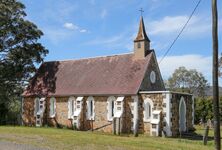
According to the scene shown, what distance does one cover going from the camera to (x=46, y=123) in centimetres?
3759

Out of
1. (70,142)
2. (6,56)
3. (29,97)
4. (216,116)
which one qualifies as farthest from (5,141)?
(6,56)

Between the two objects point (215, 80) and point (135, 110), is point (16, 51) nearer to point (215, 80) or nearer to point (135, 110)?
point (135, 110)

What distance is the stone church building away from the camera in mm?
29781

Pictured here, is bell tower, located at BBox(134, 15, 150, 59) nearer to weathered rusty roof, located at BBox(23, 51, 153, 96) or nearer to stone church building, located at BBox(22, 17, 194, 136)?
stone church building, located at BBox(22, 17, 194, 136)

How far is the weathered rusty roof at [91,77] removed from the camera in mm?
32219

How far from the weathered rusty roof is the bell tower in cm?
53

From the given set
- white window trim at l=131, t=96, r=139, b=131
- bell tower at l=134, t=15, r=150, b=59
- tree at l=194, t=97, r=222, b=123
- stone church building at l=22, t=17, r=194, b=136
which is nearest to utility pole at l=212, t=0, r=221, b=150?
stone church building at l=22, t=17, r=194, b=136

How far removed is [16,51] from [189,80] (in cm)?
5367

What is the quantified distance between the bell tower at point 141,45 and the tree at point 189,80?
2122 inches

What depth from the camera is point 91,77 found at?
35500mm

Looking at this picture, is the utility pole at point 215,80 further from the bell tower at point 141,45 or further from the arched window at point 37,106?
the arched window at point 37,106

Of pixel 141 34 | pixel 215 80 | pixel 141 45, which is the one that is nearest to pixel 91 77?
pixel 141 45

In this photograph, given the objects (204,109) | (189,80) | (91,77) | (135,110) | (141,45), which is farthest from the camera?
(189,80)

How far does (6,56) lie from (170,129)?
2201 centimetres
